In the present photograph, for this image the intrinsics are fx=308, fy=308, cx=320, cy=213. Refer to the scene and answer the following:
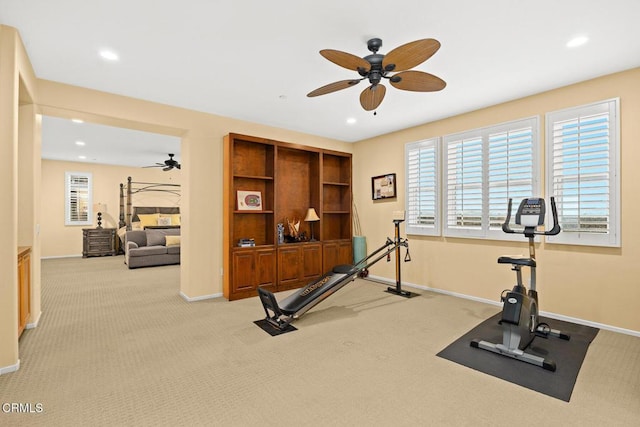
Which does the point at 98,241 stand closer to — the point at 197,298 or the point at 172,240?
the point at 172,240

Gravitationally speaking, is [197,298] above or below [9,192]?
below

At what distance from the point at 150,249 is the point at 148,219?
238 centimetres

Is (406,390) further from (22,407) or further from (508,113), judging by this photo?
(508,113)

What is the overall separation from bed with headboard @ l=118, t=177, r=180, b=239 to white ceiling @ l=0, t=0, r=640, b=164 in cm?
631

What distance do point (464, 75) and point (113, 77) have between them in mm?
3873

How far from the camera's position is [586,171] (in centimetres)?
347

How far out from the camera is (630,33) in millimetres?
2584

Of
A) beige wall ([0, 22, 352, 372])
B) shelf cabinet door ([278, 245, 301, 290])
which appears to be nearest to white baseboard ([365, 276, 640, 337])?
shelf cabinet door ([278, 245, 301, 290])

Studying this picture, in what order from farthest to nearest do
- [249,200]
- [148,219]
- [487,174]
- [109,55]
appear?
1. [148,219]
2. [249,200]
3. [487,174]
4. [109,55]

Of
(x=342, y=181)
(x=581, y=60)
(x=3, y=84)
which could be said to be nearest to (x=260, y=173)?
(x=342, y=181)

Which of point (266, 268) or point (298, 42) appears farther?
point (266, 268)

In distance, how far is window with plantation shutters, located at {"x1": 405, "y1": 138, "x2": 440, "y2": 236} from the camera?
502cm

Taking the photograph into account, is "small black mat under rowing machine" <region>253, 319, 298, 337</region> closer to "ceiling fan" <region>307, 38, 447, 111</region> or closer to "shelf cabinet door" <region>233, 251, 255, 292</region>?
"shelf cabinet door" <region>233, 251, 255, 292</region>

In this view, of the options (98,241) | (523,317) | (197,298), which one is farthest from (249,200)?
(98,241)
